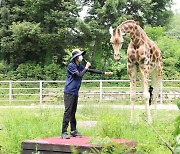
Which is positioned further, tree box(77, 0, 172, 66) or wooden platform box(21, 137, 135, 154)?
tree box(77, 0, 172, 66)

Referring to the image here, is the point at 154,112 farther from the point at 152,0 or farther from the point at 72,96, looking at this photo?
the point at 152,0

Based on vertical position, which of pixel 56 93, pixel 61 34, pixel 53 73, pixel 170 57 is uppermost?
pixel 61 34

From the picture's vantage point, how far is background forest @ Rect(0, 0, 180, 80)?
75.0 feet

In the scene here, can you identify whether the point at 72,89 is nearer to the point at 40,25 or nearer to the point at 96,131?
the point at 96,131

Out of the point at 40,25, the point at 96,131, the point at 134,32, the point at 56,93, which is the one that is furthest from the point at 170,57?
the point at 96,131

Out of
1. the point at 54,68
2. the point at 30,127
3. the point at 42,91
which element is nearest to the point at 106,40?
the point at 54,68

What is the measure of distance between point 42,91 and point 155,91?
26.0 feet

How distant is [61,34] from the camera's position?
23.0 m

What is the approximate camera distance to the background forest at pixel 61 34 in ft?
75.0

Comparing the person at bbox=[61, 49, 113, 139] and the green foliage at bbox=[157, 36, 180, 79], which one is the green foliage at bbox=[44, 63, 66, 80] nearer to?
the green foliage at bbox=[157, 36, 180, 79]

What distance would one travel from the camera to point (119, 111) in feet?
38.3

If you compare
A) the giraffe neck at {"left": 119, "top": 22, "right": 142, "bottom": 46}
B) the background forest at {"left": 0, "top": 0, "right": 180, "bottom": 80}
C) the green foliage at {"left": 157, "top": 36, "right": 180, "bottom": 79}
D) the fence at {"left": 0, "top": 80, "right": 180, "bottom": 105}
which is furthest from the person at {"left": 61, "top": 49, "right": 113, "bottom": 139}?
the green foliage at {"left": 157, "top": 36, "right": 180, "bottom": 79}

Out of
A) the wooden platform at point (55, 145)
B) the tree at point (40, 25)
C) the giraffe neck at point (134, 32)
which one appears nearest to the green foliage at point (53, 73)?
the tree at point (40, 25)

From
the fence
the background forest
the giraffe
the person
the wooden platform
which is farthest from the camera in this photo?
the background forest
